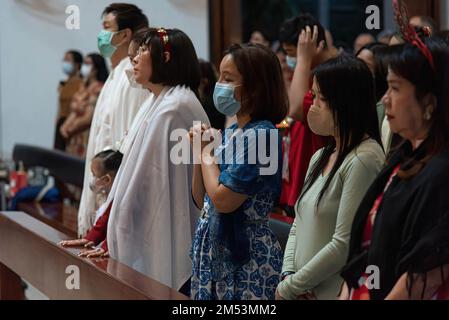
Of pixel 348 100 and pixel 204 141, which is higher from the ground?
pixel 348 100

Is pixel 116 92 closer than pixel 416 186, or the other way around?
pixel 416 186

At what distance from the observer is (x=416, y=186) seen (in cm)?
224

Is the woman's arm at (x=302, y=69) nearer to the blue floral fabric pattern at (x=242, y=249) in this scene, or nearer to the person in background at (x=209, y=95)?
the person in background at (x=209, y=95)

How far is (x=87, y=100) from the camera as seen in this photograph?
8.25m

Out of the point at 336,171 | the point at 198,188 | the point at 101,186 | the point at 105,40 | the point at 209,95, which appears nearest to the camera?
the point at 336,171

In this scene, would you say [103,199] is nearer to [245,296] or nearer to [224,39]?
[245,296]

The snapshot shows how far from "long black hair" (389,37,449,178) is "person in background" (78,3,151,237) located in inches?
78.4

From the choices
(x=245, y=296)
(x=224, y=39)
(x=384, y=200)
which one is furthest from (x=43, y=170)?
(x=384, y=200)

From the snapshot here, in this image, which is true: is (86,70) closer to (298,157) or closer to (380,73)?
(298,157)

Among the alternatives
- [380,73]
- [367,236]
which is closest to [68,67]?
[380,73]

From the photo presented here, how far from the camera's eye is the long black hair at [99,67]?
805cm

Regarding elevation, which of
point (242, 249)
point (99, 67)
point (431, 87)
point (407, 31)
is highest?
point (407, 31)

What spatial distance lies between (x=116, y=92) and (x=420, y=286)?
2.34m

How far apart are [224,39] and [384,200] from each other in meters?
6.25
